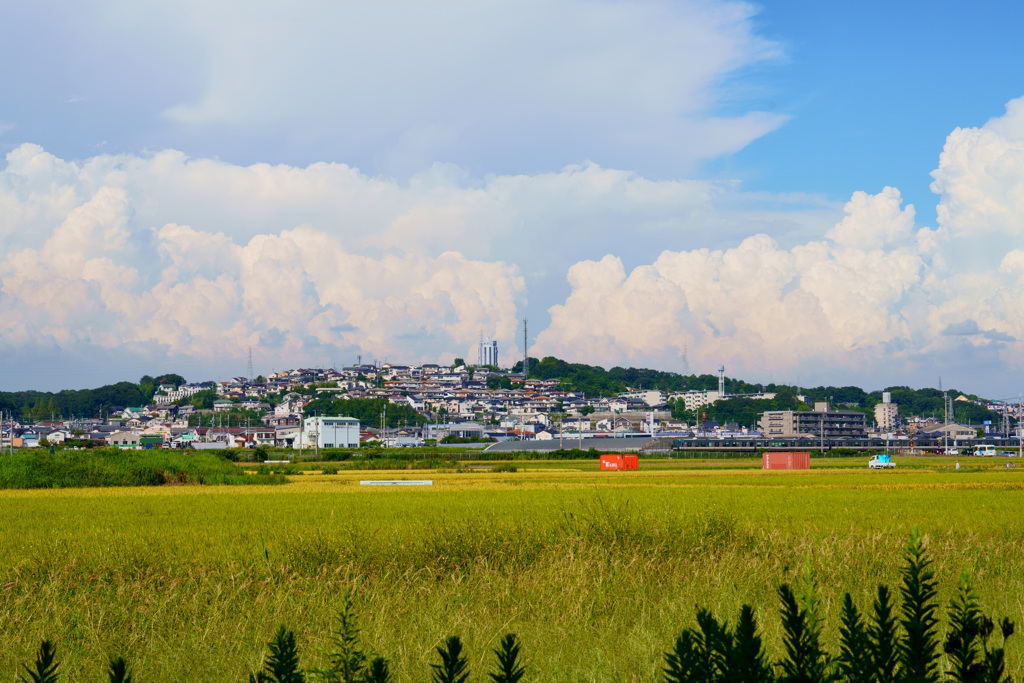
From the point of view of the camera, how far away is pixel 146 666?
962 cm

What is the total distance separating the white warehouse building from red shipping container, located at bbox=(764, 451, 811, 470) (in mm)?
92762

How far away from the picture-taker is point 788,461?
7862 cm

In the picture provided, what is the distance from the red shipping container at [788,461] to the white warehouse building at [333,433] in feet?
304

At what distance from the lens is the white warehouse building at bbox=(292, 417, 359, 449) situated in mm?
155750

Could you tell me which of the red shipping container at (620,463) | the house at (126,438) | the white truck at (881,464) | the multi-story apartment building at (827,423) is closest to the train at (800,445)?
the multi-story apartment building at (827,423)

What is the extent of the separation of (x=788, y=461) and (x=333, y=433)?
3855 inches

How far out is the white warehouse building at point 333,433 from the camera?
15575cm

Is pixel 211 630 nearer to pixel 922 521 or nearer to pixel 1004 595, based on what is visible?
pixel 1004 595

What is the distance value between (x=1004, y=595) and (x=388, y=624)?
27.5ft

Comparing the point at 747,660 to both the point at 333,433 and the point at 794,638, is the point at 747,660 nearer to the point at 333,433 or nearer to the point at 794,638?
the point at 794,638

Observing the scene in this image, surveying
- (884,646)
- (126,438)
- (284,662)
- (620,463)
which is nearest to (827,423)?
(620,463)

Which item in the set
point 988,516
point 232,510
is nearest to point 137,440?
point 232,510

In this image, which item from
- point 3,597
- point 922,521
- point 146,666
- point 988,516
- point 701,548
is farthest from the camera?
point 988,516

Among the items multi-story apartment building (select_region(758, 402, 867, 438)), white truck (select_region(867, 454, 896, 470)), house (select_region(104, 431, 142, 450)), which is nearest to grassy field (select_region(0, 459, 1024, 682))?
white truck (select_region(867, 454, 896, 470))
